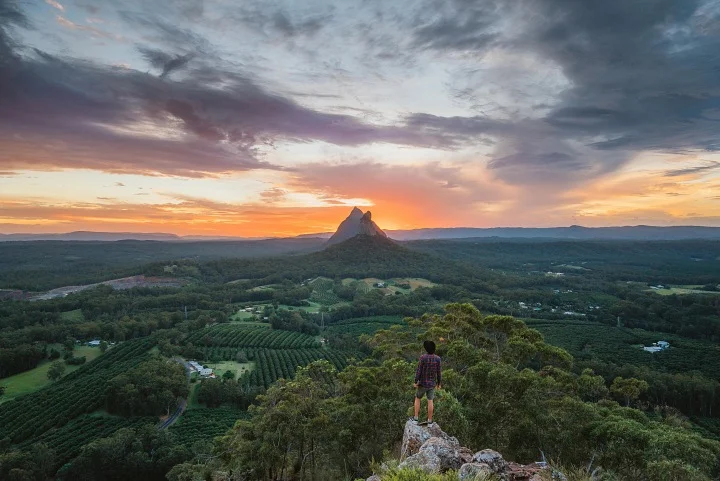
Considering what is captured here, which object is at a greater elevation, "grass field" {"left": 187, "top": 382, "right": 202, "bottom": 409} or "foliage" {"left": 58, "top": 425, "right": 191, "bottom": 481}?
"foliage" {"left": 58, "top": 425, "right": 191, "bottom": 481}

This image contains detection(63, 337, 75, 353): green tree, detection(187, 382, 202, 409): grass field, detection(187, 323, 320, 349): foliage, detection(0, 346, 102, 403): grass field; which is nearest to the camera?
detection(187, 382, 202, 409): grass field

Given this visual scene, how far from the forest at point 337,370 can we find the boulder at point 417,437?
8.55ft

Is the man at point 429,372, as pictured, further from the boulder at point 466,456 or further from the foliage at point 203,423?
the foliage at point 203,423

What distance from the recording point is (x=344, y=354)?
250 feet

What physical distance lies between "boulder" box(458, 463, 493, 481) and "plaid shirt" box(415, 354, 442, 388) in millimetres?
2657

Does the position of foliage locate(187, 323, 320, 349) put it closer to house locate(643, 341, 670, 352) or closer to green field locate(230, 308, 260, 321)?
green field locate(230, 308, 260, 321)

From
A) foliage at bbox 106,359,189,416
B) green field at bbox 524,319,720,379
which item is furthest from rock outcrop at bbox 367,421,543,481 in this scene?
green field at bbox 524,319,720,379

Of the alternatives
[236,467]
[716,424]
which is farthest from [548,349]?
[716,424]

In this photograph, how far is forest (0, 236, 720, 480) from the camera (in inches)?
627

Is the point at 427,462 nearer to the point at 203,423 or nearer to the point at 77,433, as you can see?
the point at 203,423

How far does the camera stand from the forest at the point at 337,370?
15.9 m

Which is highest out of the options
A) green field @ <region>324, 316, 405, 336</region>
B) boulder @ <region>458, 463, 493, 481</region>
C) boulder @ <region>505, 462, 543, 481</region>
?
boulder @ <region>458, 463, 493, 481</region>

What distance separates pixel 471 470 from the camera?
7945 mm

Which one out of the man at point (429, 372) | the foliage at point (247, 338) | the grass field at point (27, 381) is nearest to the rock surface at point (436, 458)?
the man at point (429, 372)
